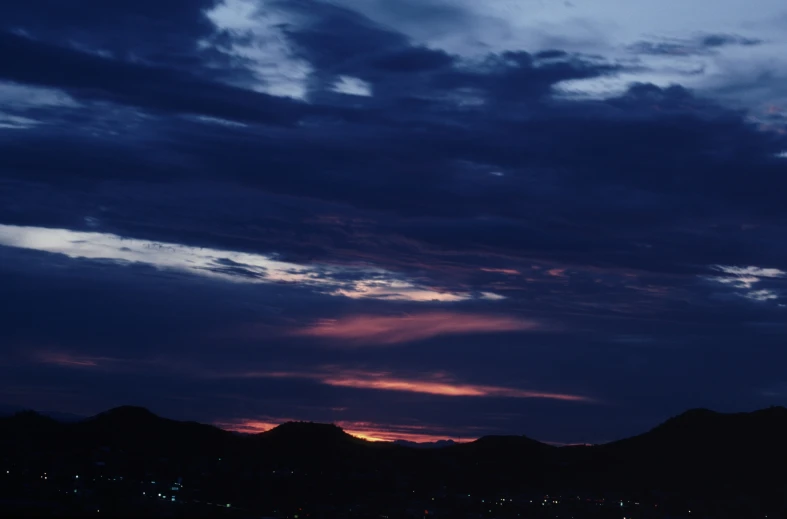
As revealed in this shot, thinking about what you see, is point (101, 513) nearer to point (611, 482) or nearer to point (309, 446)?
point (309, 446)

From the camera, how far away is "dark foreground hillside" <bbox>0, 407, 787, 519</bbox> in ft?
450

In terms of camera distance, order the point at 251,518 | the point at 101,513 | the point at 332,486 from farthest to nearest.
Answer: the point at 332,486 < the point at 251,518 < the point at 101,513

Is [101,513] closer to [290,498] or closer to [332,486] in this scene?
[290,498]

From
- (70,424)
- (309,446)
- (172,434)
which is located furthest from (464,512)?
(70,424)

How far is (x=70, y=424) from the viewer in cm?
18412

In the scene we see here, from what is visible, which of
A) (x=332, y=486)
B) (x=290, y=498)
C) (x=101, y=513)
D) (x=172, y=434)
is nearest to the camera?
(x=101, y=513)

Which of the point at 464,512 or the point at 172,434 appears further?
the point at 172,434

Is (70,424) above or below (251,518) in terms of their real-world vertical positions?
above

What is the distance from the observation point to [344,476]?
558 ft

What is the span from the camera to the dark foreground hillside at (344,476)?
137125 millimetres

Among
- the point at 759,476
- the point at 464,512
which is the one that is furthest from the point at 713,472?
the point at 464,512

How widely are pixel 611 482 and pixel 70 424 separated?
342 feet

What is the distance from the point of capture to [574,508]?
16562cm

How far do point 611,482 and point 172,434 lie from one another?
84813mm
